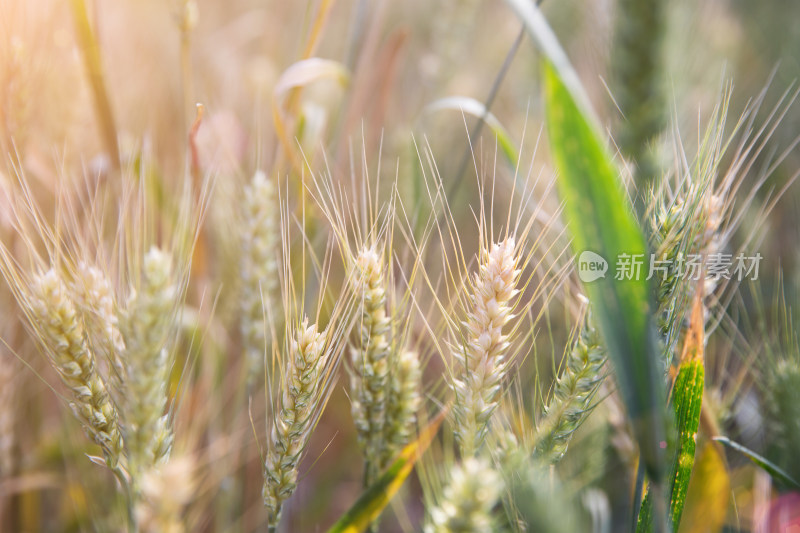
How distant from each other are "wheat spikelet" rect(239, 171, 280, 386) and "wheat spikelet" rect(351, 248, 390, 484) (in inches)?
6.5

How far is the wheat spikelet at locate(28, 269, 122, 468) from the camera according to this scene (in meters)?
0.42

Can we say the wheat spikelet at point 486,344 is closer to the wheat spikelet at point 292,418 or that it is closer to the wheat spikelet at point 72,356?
the wheat spikelet at point 292,418

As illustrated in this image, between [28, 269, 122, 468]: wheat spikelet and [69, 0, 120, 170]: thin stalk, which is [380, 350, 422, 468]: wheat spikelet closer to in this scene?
[28, 269, 122, 468]: wheat spikelet

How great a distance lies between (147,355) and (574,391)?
33 cm

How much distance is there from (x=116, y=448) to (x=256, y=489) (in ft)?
1.41

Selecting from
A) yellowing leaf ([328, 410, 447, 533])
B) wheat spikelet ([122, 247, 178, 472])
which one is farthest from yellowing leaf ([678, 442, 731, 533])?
wheat spikelet ([122, 247, 178, 472])

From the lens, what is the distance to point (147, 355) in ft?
1.20

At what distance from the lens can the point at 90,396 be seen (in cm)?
44

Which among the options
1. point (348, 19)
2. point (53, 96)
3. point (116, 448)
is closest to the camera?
point (116, 448)

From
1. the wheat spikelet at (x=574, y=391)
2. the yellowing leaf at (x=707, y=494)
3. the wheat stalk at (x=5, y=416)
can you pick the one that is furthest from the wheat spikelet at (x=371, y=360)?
the wheat stalk at (x=5, y=416)

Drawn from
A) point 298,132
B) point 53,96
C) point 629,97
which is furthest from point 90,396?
point 629,97

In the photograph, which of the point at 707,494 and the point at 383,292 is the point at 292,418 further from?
the point at 707,494

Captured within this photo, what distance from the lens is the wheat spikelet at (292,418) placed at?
1.42 feet

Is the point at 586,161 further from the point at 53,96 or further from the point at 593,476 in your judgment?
the point at 53,96
